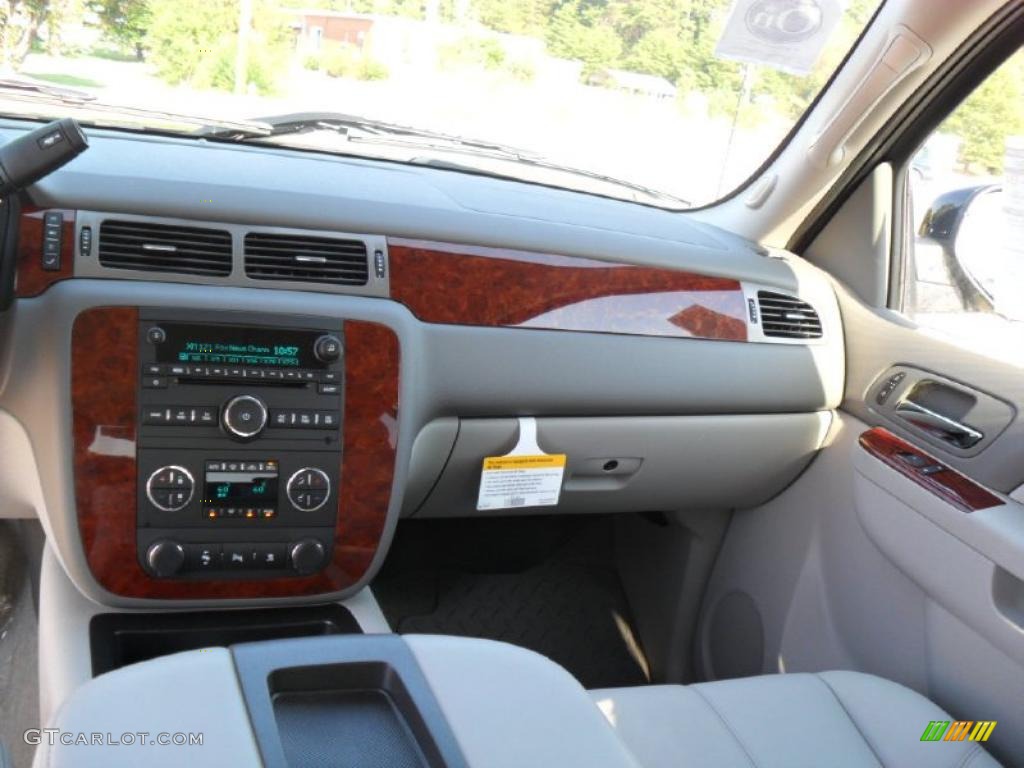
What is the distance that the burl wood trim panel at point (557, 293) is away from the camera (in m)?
2.12

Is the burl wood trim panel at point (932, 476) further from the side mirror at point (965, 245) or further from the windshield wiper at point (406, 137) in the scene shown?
the windshield wiper at point (406, 137)

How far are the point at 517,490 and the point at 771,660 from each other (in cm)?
86

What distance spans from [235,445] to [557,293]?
2.41 feet

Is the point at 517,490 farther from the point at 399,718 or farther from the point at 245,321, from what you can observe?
the point at 399,718

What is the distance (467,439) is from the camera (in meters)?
2.27

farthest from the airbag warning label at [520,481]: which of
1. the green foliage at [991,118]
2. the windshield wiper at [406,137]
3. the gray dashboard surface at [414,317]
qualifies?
the green foliage at [991,118]

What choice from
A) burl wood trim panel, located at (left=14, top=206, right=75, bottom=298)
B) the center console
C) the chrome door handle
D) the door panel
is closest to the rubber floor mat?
the door panel

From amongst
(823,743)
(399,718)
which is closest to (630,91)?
(823,743)

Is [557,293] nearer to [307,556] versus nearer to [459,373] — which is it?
[459,373]

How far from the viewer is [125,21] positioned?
7.00ft

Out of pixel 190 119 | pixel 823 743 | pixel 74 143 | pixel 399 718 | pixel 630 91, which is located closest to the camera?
pixel 399 718

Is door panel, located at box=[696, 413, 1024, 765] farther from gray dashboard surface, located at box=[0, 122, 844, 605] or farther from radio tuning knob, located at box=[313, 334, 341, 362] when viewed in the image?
radio tuning knob, located at box=[313, 334, 341, 362]

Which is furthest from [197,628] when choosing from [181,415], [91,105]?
[91,105]

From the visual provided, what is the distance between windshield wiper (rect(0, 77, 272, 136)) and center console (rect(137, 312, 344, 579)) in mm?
683
